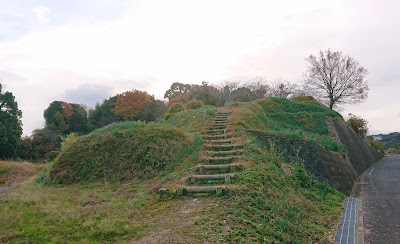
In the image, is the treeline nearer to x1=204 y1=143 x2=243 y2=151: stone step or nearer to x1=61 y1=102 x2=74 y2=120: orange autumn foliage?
x1=61 y1=102 x2=74 y2=120: orange autumn foliage

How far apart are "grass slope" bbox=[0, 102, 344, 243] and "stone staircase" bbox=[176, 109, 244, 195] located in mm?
256

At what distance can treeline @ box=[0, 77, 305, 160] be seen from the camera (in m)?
27.9

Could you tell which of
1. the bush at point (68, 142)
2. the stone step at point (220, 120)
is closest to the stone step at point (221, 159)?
the stone step at point (220, 120)

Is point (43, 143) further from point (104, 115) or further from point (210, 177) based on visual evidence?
point (210, 177)

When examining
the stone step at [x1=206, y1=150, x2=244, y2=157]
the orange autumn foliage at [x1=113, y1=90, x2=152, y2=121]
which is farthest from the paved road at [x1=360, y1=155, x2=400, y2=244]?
the orange autumn foliage at [x1=113, y1=90, x2=152, y2=121]

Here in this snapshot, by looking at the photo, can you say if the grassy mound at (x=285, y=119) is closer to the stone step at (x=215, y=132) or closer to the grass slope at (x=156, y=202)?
the stone step at (x=215, y=132)

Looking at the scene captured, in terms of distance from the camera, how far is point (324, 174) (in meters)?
8.51

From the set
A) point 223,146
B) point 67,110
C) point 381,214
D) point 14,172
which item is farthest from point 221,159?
point 67,110

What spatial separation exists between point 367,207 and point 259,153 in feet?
10.6

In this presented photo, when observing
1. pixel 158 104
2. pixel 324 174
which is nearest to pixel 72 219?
pixel 324 174

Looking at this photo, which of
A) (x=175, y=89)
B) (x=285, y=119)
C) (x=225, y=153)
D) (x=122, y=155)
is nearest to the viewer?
(x=225, y=153)

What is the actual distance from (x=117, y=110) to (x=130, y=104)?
5.99 ft

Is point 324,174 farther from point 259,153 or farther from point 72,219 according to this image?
point 72,219

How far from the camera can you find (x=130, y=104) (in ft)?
113
